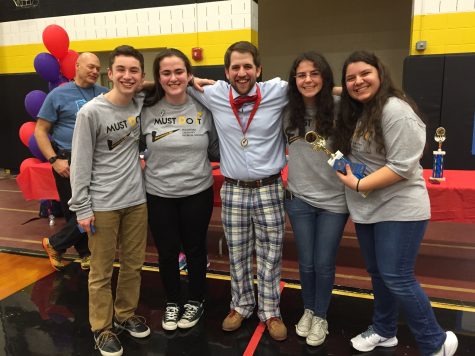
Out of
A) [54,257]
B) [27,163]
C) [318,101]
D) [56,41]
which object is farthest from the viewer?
[56,41]

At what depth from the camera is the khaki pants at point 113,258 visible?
2.11 meters

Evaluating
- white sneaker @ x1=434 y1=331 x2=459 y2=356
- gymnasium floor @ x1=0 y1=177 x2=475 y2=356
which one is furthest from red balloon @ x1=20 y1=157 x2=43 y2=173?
white sneaker @ x1=434 y1=331 x2=459 y2=356

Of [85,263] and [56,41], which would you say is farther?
[56,41]

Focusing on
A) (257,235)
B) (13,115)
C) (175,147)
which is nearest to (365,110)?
(257,235)

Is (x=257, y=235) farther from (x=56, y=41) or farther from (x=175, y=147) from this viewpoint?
(x=56, y=41)

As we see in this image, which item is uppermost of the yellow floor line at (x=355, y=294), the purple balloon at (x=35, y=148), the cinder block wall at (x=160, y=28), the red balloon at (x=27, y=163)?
the cinder block wall at (x=160, y=28)

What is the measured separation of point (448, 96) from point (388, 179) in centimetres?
458

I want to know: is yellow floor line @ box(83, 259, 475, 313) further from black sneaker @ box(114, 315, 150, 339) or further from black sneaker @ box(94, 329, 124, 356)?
black sneaker @ box(94, 329, 124, 356)

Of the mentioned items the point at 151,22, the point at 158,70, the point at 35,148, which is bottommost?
the point at 35,148

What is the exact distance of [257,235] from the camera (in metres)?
2.27

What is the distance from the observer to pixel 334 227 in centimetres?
207

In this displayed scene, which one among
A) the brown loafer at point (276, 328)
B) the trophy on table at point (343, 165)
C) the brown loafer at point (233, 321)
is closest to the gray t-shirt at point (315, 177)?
the trophy on table at point (343, 165)

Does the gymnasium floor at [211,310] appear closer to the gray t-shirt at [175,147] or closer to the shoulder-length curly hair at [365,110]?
the gray t-shirt at [175,147]

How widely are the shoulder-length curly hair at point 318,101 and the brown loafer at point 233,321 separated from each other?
1.22 m
